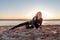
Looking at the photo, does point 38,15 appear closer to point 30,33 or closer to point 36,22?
point 36,22

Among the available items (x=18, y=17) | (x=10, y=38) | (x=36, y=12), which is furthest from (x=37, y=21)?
(x=10, y=38)

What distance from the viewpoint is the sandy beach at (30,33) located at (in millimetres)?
1479

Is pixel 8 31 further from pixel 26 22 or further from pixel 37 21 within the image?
pixel 37 21

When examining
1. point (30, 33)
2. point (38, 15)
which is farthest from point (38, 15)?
point (30, 33)

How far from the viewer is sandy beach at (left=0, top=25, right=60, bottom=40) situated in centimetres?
148

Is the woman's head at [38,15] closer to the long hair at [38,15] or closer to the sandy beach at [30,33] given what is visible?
the long hair at [38,15]

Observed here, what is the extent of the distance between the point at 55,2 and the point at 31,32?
Result: 1.83 feet

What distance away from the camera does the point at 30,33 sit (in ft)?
5.16

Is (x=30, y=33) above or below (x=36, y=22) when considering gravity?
below

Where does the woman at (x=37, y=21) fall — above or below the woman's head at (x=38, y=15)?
below

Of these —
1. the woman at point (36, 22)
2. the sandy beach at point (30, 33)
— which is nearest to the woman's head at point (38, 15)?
the woman at point (36, 22)

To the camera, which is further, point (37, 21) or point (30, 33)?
point (37, 21)

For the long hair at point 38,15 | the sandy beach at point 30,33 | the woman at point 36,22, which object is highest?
the long hair at point 38,15

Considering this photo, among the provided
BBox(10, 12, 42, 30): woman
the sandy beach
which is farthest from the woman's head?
the sandy beach
